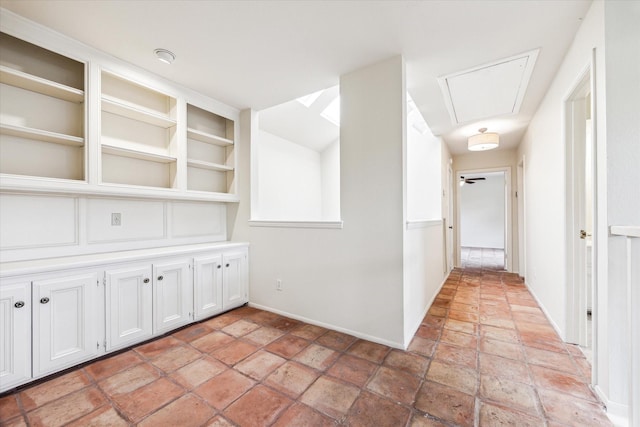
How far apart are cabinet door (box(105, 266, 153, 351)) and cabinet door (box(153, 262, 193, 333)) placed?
0.06 m

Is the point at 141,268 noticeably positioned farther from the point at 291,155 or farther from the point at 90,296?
the point at 291,155

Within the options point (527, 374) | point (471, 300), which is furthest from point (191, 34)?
point (471, 300)

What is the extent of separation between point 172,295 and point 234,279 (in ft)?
2.28

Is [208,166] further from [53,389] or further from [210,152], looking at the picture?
[53,389]

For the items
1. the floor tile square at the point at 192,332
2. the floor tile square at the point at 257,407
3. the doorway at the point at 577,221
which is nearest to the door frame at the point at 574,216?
the doorway at the point at 577,221

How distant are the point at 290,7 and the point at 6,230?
2.53 meters

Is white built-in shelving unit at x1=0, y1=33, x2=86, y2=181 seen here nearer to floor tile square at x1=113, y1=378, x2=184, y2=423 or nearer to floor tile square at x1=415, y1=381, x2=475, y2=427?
floor tile square at x1=113, y1=378, x2=184, y2=423

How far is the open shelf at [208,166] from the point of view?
2.89m

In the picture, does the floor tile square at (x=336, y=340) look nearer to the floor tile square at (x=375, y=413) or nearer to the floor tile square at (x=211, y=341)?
the floor tile square at (x=375, y=413)

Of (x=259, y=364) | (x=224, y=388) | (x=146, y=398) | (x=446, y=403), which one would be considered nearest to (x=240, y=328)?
(x=259, y=364)

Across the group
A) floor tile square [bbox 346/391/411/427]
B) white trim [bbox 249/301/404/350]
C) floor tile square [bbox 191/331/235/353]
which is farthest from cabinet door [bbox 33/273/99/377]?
floor tile square [bbox 346/391/411/427]

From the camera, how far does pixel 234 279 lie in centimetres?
303

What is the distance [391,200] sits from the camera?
220cm

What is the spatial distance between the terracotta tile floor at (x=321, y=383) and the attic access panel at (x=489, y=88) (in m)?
2.41
